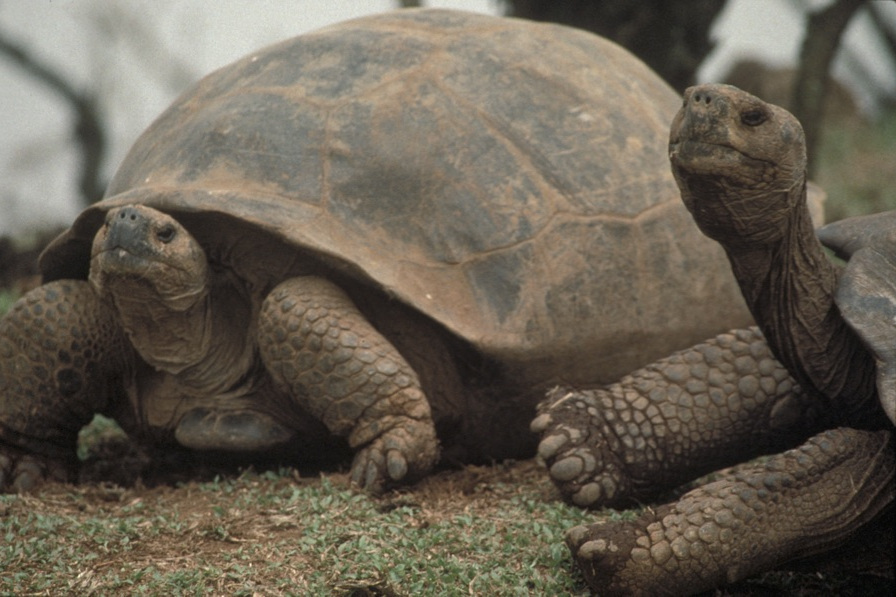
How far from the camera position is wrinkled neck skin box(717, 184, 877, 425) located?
3.25m

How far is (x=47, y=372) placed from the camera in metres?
4.12

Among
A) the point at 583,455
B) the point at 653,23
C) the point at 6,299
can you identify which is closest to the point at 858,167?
the point at 653,23

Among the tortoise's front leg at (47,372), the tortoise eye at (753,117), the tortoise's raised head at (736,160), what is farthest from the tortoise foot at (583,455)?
the tortoise's front leg at (47,372)

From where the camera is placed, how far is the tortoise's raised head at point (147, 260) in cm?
371

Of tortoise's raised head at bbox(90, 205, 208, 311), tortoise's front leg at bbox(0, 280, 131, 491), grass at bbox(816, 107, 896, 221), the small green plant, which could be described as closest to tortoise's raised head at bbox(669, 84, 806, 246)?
tortoise's raised head at bbox(90, 205, 208, 311)

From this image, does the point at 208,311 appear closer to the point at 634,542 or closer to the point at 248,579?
the point at 248,579

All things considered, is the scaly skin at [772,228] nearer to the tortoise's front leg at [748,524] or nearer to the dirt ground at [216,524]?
the tortoise's front leg at [748,524]

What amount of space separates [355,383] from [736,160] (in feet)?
4.81

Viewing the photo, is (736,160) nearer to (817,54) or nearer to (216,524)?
(216,524)

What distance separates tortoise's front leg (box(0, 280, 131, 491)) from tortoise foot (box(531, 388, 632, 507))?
5.43 feet

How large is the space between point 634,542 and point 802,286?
913mm

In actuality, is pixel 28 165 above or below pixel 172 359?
below

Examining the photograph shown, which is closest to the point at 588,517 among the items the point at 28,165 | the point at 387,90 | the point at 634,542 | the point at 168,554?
the point at 634,542

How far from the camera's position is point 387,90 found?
14.3ft
